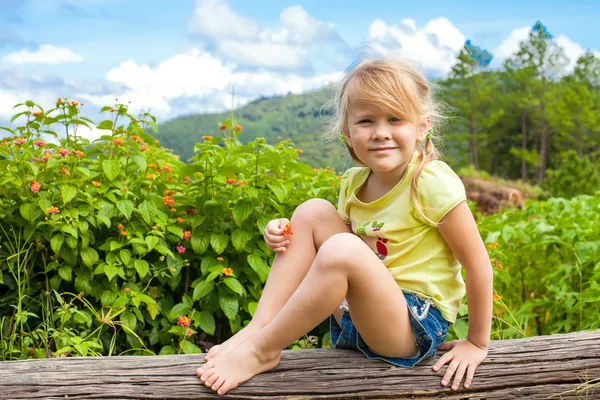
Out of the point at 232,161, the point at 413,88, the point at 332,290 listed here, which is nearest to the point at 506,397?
the point at 332,290

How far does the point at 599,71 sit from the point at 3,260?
78.7 ft

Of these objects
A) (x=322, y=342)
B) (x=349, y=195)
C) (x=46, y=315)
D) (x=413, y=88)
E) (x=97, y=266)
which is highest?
(x=413, y=88)

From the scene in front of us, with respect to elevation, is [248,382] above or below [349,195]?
below

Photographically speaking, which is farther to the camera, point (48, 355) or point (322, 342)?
point (322, 342)

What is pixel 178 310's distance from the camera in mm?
2584

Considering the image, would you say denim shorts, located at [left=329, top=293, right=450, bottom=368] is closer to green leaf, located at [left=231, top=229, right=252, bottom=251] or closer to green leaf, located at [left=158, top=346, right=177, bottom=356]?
green leaf, located at [left=231, top=229, right=252, bottom=251]

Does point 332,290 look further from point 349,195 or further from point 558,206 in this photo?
point 558,206

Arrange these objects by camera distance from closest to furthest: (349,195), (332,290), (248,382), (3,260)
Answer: (332,290)
(248,382)
(349,195)
(3,260)

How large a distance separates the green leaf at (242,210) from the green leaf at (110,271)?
0.53 metres

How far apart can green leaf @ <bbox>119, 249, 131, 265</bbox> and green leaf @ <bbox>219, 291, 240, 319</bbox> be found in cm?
41

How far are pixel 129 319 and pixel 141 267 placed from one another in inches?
8.9

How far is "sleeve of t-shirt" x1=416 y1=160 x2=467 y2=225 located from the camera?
1.83m

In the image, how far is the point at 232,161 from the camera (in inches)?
107

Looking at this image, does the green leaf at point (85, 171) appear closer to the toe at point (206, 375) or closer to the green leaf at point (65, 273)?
the green leaf at point (65, 273)
